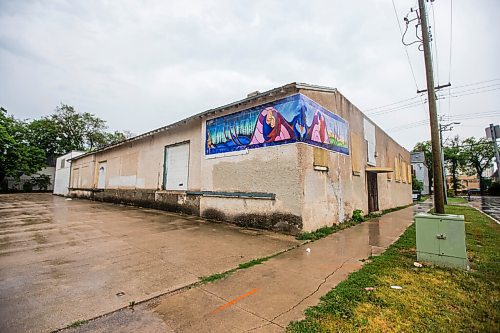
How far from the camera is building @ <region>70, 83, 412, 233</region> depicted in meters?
6.63

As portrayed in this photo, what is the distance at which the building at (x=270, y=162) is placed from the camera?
663 centimetres

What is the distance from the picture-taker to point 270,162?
7.00 m

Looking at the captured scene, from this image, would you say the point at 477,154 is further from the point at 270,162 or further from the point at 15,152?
the point at 15,152

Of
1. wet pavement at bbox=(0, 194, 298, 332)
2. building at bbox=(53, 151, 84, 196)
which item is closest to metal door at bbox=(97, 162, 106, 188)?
building at bbox=(53, 151, 84, 196)

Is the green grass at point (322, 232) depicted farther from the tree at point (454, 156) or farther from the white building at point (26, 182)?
the tree at point (454, 156)

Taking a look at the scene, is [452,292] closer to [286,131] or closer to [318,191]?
[318,191]

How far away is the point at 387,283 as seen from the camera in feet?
10.7

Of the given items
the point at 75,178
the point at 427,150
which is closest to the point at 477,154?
the point at 427,150

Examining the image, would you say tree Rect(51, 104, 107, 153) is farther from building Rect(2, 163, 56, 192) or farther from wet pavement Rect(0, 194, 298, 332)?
wet pavement Rect(0, 194, 298, 332)

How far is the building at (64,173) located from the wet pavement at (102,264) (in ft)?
69.7

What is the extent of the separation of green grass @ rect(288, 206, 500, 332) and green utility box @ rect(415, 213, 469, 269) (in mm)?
191

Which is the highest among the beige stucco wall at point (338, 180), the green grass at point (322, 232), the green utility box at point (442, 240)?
the beige stucco wall at point (338, 180)

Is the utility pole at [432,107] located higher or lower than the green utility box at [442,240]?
higher

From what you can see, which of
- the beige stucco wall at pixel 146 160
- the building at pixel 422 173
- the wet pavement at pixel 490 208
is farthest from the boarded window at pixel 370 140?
the building at pixel 422 173
